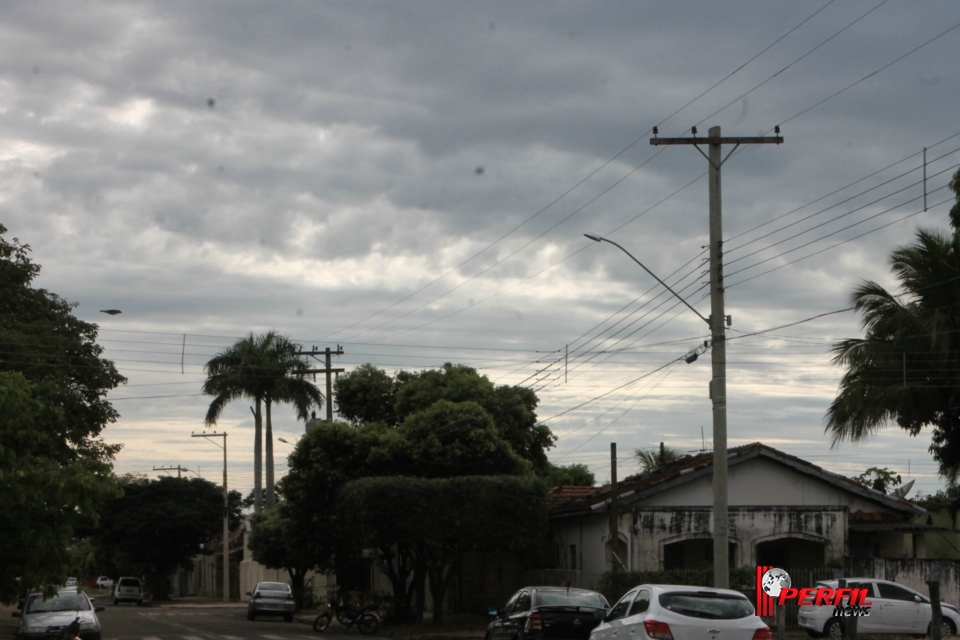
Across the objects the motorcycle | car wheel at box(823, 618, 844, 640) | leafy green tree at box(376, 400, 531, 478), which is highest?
leafy green tree at box(376, 400, 531, 478)

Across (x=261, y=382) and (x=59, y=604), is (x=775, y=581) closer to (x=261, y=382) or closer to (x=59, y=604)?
(x=59, y=604)

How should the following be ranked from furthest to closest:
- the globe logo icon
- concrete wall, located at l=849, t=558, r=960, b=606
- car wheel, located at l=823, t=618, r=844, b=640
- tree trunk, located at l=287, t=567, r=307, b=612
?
tree trunk, located at l=287, t=567, r=307, b=612 → concrete wall, located at l=849, t=558, r=960, b=606 → car wheel, located at l=823, t=618, r=844, b=640 → the globe logo icon

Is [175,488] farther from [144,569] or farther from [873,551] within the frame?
[873,551]

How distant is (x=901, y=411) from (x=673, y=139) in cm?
758

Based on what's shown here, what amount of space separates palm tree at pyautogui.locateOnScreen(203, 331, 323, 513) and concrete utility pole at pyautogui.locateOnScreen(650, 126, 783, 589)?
37212 mm

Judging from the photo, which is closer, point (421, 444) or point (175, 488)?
point (421, 444)

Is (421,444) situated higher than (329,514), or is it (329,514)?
(421,444)

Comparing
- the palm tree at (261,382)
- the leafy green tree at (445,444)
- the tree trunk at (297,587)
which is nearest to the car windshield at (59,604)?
the leafy green tree at (445,444)

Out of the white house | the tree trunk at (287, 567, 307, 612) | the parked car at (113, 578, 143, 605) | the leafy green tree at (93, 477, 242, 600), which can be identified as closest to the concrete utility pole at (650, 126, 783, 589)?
the white house

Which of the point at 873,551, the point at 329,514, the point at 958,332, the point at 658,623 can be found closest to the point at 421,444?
the point at 329,514

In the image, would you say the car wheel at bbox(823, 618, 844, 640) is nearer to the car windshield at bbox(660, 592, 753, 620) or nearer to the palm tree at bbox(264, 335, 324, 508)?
the car windshield at bbox(660, 592, 753, 620)

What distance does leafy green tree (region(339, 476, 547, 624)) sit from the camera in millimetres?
31406

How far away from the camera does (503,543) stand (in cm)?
3216

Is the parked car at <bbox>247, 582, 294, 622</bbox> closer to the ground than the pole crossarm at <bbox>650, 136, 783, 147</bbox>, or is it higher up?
closer to the ground
